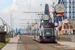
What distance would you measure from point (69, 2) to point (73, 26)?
13538mm

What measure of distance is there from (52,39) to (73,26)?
267 feet

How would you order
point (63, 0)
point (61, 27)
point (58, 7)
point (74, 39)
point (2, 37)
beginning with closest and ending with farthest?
point (2, 37) < point (74, 39) < point (58, 7) < point (63, 0) < point (61, 27)

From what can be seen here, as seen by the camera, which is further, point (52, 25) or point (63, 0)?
point (63, 0)

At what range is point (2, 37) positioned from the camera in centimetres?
2936

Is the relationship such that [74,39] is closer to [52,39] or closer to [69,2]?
[52,39]

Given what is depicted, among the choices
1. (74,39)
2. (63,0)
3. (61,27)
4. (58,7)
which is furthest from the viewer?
(61,27)

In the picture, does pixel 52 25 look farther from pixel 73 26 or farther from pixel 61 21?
pixel 61 21

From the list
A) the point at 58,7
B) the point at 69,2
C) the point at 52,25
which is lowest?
the point at 52,25

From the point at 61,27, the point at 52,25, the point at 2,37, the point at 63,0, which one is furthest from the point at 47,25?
the point at 61,27

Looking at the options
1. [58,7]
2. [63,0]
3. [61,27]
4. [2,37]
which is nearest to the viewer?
[2,37]

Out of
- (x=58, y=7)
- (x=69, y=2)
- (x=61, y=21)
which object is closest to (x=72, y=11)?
(x=69, y=2)

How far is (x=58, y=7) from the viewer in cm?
3578

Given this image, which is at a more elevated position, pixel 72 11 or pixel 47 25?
pixel 72 11

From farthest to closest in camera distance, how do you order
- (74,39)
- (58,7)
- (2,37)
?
(58,7) < (74,39) < (2,37)
